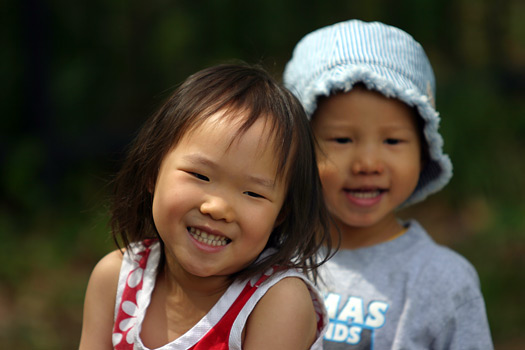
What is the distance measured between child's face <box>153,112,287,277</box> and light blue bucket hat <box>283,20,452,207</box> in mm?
505

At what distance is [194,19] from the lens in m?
4.62

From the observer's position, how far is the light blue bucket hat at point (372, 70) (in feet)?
6.75

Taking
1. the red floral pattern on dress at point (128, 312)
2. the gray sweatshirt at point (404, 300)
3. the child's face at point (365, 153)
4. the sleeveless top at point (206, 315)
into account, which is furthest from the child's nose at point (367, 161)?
the red floral pattern on dress at point (128, 312)

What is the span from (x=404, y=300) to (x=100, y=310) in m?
0.85

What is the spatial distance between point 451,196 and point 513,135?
2.09 feet

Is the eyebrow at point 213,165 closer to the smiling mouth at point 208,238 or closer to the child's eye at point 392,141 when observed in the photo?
the smiling mouth at point 208,238

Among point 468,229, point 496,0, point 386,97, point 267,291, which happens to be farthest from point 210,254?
point 496,0

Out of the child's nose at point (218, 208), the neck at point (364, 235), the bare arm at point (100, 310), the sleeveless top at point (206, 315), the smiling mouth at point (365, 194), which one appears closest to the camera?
the child's nose at point (218, 208)

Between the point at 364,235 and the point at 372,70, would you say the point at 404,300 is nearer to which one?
the point at 364,235

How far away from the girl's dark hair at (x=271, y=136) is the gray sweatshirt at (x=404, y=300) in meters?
0.33

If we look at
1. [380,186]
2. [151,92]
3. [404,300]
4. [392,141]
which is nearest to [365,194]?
[380,186]

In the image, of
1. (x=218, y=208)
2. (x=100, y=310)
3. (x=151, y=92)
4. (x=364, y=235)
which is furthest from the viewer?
(x=151, y=92)

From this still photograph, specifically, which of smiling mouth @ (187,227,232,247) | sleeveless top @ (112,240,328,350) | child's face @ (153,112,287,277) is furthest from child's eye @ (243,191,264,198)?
sleeveless top @ (112,240,328,350)

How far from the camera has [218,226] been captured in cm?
164
